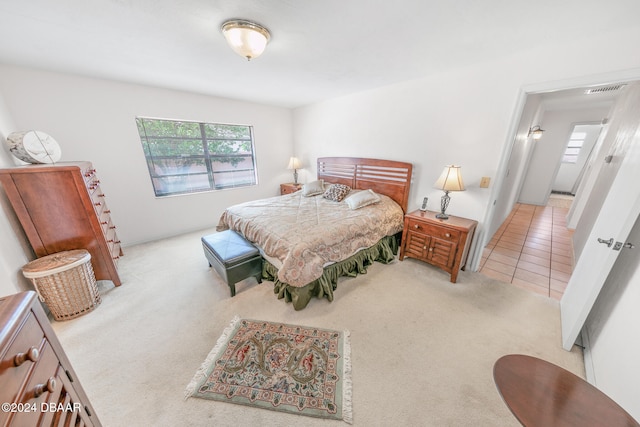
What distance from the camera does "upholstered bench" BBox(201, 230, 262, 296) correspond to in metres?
2.16

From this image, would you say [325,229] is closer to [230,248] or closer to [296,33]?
[230,248]

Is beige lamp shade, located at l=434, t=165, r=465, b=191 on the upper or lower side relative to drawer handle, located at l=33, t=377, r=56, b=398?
upper

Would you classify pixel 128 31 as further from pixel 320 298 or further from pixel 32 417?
pixel 320 298

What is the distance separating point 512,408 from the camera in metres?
0.86

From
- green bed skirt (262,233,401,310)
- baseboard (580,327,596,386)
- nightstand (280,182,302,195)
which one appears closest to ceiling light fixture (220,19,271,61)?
green bed skirt (262,233,401,310)

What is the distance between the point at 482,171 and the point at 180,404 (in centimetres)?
338

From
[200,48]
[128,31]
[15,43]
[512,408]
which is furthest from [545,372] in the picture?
[15,43]

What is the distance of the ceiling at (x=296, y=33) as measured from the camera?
137 cm

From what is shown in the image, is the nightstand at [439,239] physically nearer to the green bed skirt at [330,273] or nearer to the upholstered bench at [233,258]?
the green bed skirt at [330,273]

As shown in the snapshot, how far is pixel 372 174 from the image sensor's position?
350 cm

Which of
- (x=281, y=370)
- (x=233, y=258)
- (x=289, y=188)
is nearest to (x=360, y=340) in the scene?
(x=281, y=370)

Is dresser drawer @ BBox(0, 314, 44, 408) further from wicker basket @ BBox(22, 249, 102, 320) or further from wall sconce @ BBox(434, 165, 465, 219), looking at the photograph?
wall sconce @ BBox(434, 165, 465, 219)

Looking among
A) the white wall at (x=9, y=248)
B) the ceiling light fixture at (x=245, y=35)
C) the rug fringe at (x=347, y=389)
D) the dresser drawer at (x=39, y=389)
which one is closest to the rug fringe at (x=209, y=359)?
the dresser drawer at (x=39, y=389)

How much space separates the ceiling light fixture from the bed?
5.16 ft
